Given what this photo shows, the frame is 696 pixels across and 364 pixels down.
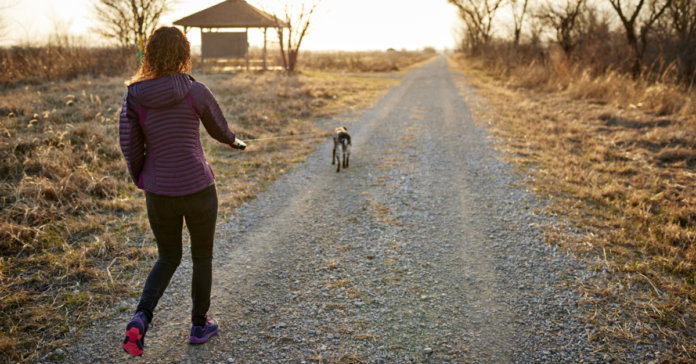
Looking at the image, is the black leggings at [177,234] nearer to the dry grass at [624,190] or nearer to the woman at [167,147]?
the woman at [167,147]

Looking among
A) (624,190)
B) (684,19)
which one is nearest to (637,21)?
(684,19)

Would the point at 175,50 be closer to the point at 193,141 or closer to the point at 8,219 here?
the point at 193,141

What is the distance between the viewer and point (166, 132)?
2.29 metres

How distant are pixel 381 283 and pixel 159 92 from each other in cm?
243

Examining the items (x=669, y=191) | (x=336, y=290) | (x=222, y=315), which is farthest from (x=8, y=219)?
(x=669, y=191)

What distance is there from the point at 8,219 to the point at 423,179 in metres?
5.49

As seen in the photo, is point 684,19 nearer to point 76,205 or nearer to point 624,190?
point 624,190

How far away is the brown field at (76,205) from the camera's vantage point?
3078 millimetres

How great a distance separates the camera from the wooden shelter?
25020 mm

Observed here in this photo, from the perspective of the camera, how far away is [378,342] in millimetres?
2848

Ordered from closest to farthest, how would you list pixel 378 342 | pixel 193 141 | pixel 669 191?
pixel 193 141
pixel 378 342
pixel 669 191

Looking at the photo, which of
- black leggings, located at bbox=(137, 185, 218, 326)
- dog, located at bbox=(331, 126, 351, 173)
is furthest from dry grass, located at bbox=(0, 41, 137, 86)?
black leggings, located at bbox=(137, 185, 218, 326)

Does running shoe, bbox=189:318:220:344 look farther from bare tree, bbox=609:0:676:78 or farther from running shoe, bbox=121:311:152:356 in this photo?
bare tree, bbox=609:0:676:78

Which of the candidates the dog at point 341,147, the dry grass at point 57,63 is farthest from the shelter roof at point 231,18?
the dog at point 341,147
